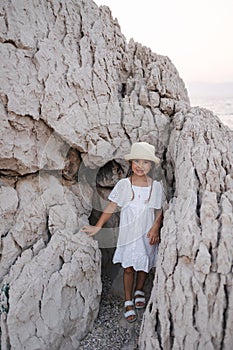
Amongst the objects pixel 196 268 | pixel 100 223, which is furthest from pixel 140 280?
pixel 196 268

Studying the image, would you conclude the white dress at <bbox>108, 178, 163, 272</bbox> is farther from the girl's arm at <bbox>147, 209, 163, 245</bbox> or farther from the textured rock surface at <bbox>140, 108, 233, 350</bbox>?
the textured rock surface at <bbox>140, 108, 233, 350</bbox>

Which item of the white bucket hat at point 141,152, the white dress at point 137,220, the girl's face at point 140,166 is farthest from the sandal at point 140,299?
the white bucket hat at point 141,152

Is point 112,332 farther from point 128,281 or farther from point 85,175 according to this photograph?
point 85,175

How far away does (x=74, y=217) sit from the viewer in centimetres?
319

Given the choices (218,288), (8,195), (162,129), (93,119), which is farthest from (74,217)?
(218,288)

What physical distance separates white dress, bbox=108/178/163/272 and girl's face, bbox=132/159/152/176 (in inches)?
4.3

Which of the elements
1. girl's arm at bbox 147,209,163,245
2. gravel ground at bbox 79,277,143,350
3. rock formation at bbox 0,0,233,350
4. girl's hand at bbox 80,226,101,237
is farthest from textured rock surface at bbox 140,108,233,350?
girl's hand at bbox 80,226,101,237

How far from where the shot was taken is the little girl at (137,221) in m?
3.09

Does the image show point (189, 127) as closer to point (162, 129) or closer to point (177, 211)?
point (162, 129)

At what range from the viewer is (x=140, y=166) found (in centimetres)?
308

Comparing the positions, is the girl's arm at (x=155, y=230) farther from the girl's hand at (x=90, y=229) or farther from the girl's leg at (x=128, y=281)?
the girl's hand at (x=90, y=229)

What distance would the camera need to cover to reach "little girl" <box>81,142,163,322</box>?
3092 millimetres

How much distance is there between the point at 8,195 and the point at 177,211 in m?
1.30

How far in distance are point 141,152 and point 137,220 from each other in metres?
0.54
